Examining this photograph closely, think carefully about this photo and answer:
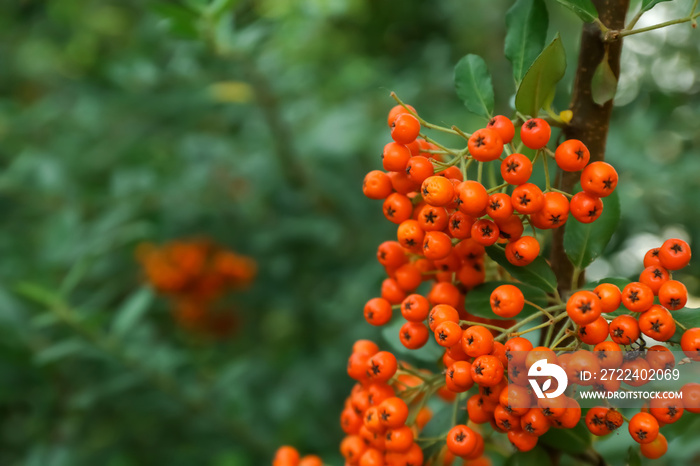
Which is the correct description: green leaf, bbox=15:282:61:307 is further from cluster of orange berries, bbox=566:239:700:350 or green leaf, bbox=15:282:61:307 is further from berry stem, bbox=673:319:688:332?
berry stem, bbox=673:319:688:332

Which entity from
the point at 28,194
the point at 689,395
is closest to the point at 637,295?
the point at 689,395

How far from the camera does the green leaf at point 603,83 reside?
Result: 2.97ft

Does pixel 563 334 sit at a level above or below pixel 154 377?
above

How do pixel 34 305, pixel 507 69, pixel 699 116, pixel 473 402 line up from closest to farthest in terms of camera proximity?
1. pixel 473 402
2. pixel 34 305
3. pixel 699 116
4. pixel 507 69

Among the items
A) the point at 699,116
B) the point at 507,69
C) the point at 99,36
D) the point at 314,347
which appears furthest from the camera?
the point at 99,36

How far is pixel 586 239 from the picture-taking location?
3.31 ft

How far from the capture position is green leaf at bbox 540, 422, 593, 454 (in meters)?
1.07

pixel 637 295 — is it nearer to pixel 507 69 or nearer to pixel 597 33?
pixel 597 33

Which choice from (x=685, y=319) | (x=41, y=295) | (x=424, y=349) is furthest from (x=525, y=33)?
(x=41, y=295)

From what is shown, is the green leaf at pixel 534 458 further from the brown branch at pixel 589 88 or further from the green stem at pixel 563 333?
the brown branch at pixel 589 88

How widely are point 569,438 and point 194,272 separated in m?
2.24

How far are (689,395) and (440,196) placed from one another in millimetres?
514

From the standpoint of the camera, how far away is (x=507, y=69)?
3854mm

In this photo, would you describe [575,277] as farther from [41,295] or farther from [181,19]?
[41,295]
